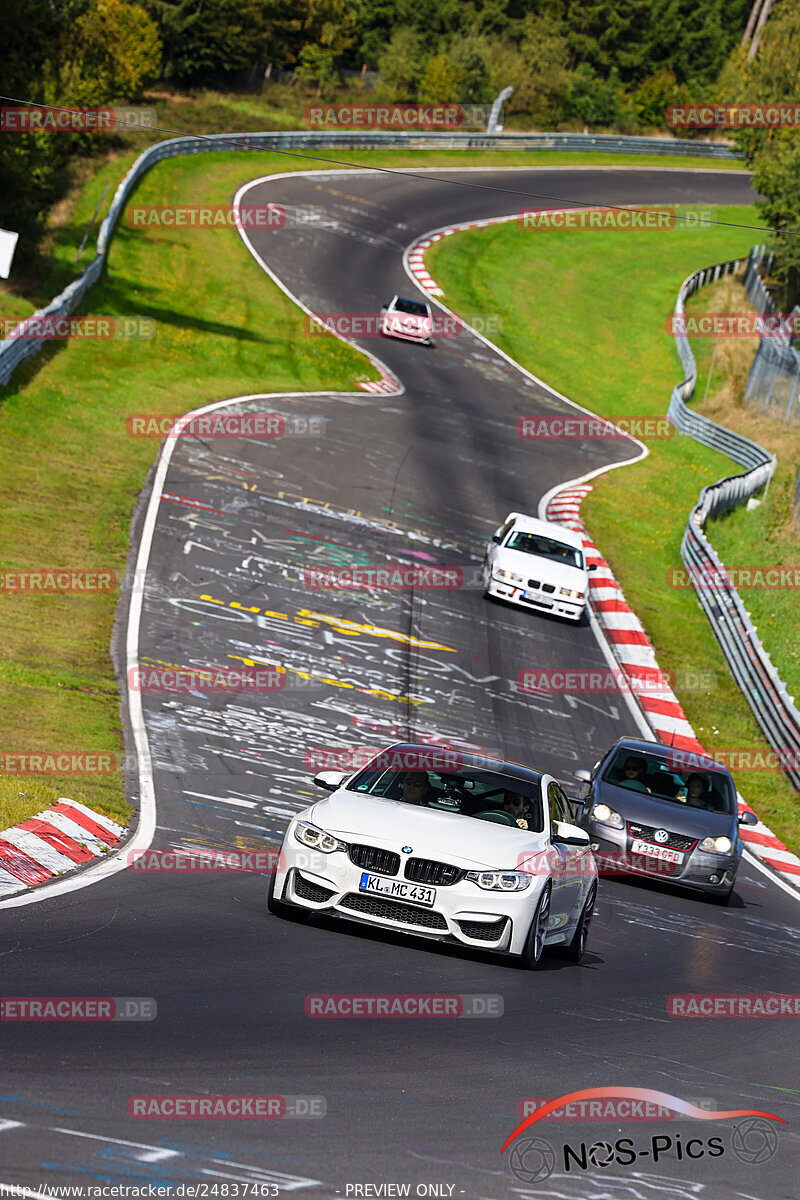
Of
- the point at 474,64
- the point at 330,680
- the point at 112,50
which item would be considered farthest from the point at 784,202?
the point at 330,680

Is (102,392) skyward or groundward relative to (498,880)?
groundward

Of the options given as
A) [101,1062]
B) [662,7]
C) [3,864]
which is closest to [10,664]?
[3,864]

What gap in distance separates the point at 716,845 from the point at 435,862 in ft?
20.5

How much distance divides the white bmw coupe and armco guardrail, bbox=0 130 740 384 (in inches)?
808

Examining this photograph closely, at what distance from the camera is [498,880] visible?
31.3ft

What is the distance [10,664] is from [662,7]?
89.0 meters

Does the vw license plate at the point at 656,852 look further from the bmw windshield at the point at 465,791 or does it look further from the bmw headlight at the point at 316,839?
the bmw headlight at the point at 316,839

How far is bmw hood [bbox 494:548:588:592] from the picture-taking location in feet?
82.6

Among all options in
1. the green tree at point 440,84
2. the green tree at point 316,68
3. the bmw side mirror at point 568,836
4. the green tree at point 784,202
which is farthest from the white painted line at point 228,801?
the green tree at point 440,84

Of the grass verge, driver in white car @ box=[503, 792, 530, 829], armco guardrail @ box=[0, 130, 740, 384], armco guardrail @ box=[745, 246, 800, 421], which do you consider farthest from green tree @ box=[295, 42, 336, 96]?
driver in white car @ box=[503, 792, 530, 829]

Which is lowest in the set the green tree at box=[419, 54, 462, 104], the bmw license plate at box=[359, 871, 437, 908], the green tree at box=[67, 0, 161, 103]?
the bmw license plate at box=[359, 871, 437, 908]

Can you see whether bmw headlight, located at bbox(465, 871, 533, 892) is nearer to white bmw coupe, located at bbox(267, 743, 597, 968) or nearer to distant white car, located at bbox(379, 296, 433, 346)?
white bmw coupe, located at bbox(267, 743, 597, 968)

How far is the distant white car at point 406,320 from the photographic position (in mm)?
42938

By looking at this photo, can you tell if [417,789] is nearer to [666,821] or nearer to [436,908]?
[436,908]
